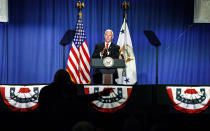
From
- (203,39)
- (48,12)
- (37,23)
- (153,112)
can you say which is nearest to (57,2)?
(48,12)

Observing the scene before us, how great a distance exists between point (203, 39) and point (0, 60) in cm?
557

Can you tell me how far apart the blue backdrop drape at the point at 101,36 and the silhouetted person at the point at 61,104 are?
414 cm

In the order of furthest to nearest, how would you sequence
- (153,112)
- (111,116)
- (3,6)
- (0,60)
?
1. (0,60)
2. (3,6)
3. (111,116)
4. (153,112)

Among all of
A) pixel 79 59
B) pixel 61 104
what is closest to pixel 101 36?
pixel 79 59

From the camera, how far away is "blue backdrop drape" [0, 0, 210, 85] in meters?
6.64

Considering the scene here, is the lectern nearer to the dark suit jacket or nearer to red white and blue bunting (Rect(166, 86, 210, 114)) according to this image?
the dark suit jacket

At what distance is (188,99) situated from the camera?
4.21 metres

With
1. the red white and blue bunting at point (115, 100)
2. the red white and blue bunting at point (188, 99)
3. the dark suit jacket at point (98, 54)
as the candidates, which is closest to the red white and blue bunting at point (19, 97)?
the red white and blue bunting at point (115, 100)

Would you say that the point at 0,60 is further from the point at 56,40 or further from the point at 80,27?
the point at 80,27

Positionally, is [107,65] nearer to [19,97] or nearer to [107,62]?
[107,62]

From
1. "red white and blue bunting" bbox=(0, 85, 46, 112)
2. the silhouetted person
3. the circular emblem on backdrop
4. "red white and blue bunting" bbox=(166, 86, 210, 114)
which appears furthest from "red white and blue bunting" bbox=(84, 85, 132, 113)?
the silhouetted person

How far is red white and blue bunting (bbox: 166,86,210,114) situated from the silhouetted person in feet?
6.48

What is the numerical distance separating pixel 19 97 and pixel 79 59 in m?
2.26

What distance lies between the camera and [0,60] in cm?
663
